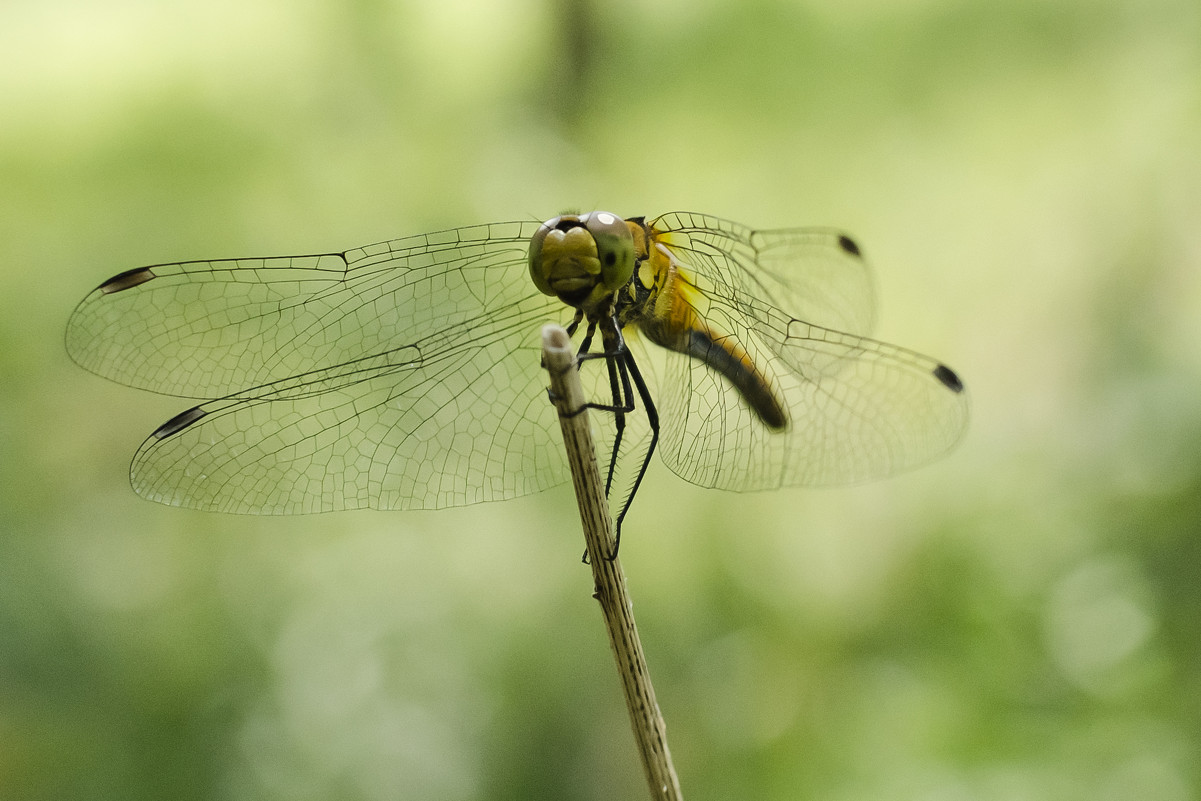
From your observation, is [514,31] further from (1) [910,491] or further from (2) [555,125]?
(1) [910,491]

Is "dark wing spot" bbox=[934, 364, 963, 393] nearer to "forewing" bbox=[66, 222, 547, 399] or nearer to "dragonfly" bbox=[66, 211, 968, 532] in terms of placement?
"dragonfly" bbox=[66, 211, 968, 532]

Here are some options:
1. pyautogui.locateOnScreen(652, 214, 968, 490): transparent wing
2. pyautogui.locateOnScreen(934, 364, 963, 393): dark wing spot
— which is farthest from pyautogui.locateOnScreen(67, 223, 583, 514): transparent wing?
pyautogui.locateOnScreen(934, 364, 963, 393): dark wing spot

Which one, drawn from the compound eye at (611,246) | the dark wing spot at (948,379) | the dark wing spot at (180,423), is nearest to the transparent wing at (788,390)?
the dark wing spot at (948,379)

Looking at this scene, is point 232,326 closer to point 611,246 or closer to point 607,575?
point 611,246

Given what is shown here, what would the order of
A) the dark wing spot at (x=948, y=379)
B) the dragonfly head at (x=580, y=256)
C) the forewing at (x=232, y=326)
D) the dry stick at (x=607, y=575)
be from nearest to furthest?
the dry stick at (x=607, y=575)
the dragonfly head at (x=580, y=256)
the forewing at (x=232, y=326)
the dark wing spot at (x=948, y=379)

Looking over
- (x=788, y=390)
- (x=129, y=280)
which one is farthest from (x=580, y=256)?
(x=129, y=280)

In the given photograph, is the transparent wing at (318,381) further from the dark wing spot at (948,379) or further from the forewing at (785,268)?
the dark wing spot at (948,379)
